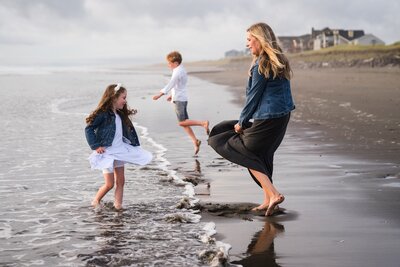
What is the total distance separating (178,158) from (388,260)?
6.01 meters

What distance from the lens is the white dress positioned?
6457 mm

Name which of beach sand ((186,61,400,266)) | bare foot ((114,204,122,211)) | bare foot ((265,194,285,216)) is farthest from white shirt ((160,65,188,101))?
bare foot ((265,194,285,216))

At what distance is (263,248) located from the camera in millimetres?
4820

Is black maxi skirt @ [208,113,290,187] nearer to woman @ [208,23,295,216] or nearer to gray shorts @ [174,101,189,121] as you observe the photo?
woman @ [208,23,295,216]

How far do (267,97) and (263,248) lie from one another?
172 cm

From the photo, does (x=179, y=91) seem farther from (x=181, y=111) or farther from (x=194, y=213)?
(x=194, y=213)

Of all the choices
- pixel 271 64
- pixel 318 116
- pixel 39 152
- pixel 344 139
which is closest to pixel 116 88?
pixel 271 64

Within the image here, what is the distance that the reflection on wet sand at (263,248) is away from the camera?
449 cm

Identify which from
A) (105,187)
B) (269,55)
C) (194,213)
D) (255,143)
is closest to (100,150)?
(105,187)

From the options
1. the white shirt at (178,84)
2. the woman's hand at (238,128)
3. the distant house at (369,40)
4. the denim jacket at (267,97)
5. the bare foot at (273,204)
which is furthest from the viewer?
the distant house at (369,40)

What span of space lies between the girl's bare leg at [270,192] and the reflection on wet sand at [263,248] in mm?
261

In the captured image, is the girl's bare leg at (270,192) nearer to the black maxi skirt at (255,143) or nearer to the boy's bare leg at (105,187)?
the black maxi skirt at (255,143)

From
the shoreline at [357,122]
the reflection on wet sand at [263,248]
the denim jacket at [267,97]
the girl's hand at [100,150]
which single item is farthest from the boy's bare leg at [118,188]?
the shoreline at [357,122]

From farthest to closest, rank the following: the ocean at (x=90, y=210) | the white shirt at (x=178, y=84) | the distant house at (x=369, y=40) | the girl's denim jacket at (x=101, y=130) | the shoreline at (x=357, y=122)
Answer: the distant house at (x=369, y=40), the white shirt at (x=178, y=84), the shoreline at (x=357, y=122), the girl's denim jacket at (x=101, y=130), the ocean at (x=90, y=210)
